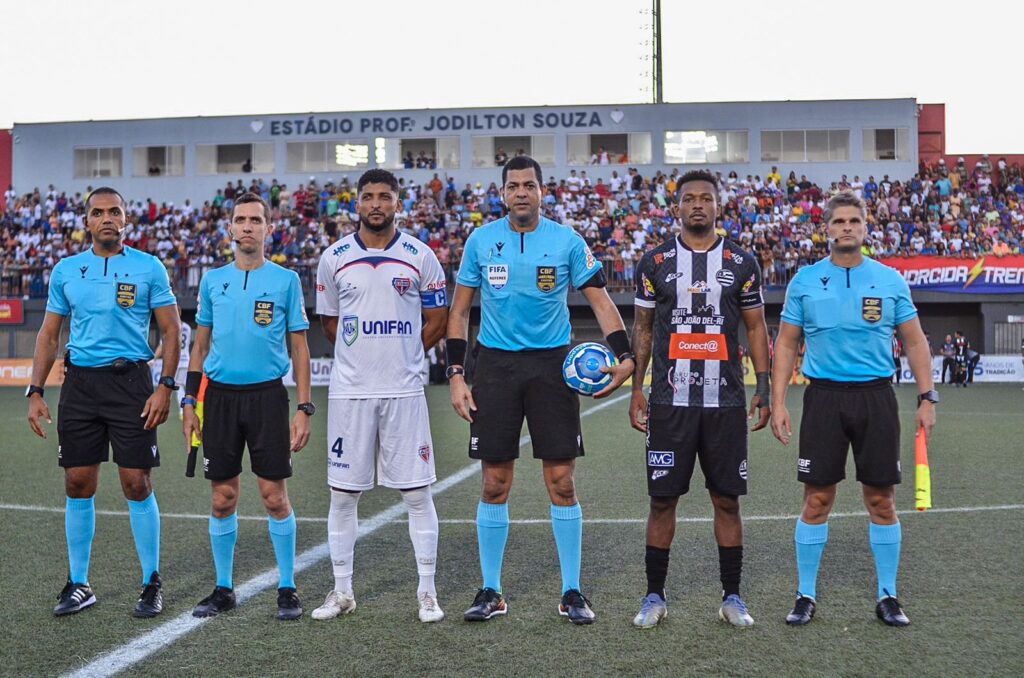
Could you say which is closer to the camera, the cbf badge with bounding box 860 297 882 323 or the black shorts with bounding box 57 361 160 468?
the cbf badge with bounding box 860 297 882 323

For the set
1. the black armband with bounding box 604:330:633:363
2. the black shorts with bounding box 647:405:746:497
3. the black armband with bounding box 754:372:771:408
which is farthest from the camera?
the black armband with bounding box 604:330:633:363

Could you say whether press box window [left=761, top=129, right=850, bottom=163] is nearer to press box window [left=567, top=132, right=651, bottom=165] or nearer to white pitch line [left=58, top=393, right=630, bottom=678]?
press box window [left=567, top=132, right=651, bottom=165]

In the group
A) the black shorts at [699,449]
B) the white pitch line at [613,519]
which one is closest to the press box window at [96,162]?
the white pitch line at [613,519]

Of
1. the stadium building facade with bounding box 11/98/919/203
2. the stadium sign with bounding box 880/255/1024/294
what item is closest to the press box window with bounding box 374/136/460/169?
the stadium building facade with bounding box 11/98/919/203

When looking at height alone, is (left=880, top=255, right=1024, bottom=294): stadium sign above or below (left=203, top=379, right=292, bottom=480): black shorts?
above

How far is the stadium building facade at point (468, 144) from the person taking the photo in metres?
38.7

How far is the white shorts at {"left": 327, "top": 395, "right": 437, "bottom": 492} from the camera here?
523 centimetres

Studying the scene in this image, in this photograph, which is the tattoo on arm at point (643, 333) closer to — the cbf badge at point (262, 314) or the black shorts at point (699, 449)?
the black shorts at point (699, 449)

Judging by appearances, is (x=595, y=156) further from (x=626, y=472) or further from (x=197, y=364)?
(x=197, y=364)

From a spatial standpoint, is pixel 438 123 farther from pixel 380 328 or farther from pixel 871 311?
pixel 871 311

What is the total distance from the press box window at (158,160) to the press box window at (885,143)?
27.2 metres

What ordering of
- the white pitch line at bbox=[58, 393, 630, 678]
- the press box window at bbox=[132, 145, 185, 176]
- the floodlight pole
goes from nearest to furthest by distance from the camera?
the white pitch line at bbox=[58, 393, 630, 678] < the press box window at bbox=[132, 145, 185, 176] < the floodlight pole

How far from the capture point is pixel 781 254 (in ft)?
103

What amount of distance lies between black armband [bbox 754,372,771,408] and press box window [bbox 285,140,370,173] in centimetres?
3670
